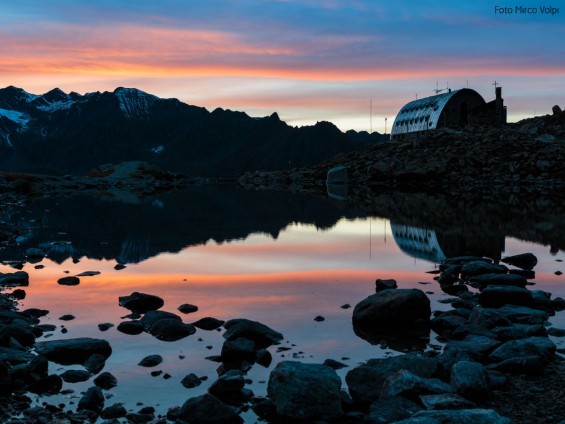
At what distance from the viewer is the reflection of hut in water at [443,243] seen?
1046 inches

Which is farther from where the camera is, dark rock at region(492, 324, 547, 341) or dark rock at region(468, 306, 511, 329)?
dark rock at region(468, 306, 511, 329)

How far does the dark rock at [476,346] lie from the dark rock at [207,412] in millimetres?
4732

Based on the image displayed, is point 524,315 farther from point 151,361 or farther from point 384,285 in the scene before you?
point 151,361

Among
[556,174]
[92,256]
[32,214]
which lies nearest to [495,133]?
[556,174]

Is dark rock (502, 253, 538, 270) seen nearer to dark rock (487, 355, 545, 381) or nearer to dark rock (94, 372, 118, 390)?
dark rock (487, 355, 545, 381)

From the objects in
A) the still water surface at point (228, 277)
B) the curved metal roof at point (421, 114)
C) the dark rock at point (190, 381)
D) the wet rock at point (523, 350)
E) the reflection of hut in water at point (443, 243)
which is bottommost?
the dark rock at point (190, 381)

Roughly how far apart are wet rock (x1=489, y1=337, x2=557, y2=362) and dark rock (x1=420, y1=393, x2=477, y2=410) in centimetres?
264

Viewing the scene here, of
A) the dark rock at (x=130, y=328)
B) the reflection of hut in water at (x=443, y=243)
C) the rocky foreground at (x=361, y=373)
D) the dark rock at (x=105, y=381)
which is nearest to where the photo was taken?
A: the rocky foreground at (x=361, y=373)

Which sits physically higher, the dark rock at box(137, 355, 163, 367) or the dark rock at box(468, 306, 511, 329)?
the dark rock at box(468, 306, 511, 329)

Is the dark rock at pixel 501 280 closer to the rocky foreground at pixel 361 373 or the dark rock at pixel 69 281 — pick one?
the rocky foreground at pixel 361 373

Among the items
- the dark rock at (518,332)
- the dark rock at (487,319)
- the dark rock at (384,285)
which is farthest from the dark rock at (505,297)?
the dark rock at (518,332)

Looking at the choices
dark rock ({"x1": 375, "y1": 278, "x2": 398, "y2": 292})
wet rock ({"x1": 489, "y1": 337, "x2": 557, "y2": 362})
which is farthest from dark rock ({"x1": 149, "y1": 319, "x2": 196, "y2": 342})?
dark rock ({"x1": 375, "y1": 278, "x2": 398, "y2": 292})

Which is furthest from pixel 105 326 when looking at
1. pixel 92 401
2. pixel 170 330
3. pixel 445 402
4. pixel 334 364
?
pixel 445 402

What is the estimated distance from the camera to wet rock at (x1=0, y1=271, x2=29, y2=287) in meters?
19.4
